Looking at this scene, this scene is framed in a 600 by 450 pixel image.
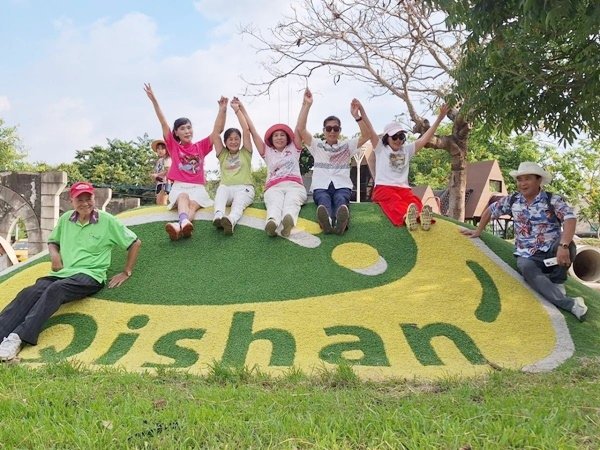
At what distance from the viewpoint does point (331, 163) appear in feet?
23.0

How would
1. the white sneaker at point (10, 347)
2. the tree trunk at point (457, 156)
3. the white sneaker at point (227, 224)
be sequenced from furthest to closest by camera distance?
the tree trunk at point (457, 156), the white sneaker at point (227, 224), the white sneaker at point (10, 347)

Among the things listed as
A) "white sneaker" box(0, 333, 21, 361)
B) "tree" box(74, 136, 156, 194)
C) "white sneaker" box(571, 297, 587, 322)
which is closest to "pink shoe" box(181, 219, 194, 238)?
"white sneaker" box(0, 333, 21, 361)

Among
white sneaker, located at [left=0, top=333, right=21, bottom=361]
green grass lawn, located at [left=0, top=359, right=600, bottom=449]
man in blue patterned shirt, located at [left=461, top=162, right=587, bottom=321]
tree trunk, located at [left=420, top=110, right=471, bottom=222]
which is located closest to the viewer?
green grass lawn, located at [left=0, top=359, right=600, bottom=449]

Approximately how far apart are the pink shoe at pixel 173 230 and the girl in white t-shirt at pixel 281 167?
1133 millimetres

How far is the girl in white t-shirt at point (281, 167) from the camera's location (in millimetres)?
6801

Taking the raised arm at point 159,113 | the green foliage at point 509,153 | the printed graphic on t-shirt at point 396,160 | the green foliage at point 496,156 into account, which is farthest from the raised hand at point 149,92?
the green foliage at point 509,153

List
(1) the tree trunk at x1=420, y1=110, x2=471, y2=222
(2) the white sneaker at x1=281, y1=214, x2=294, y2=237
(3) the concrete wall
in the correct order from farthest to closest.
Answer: (3) the concrete wall
(1) the tree trunk at x1=420, y1=110, x2=471, y2=222
(2) the white sneaker at x1=281, y1=214, x2=294, y2=237

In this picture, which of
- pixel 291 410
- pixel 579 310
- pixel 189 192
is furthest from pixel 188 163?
pixel 579 310

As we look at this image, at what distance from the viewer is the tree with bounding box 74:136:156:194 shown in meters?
43.4

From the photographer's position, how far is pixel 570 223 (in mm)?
5246

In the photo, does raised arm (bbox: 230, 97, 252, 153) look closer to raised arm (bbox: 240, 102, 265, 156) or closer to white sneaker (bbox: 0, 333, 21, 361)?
raised arm (bbox: 240, 102, 265, 156)

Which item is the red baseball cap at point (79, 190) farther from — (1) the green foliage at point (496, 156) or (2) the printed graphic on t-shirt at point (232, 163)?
(1) the green foliage at point (496, 156)

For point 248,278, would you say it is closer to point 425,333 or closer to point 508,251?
point 425,333

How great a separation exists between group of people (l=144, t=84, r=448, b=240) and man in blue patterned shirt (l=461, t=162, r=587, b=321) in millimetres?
1240
